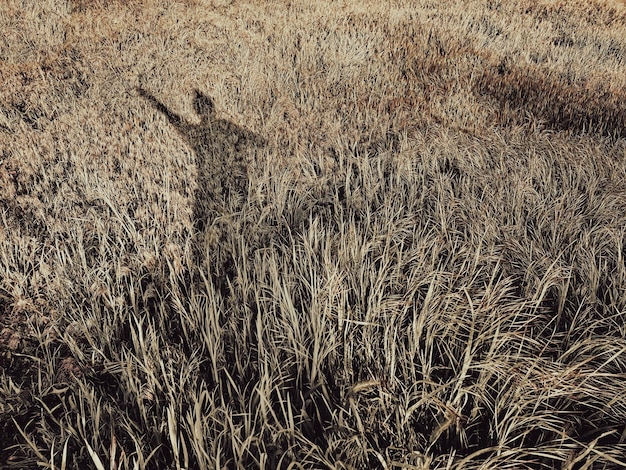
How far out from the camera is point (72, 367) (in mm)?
1811

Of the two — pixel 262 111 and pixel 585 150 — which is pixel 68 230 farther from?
pixel 585 150

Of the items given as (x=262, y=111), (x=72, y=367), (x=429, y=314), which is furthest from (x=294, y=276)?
(x=262, y=111)

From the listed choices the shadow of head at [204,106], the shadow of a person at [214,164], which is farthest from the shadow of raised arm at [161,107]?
the shadow of head at [204,106]

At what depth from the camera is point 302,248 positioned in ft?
8.09

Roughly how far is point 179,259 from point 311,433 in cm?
116

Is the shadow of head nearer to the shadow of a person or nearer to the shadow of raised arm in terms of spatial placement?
the shadow of a person

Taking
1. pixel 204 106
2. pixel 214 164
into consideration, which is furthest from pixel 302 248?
pixel 204 106

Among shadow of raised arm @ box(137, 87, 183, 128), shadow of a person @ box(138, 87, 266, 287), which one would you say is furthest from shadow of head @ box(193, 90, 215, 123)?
shadow of raised arm @ box(137, 87, 183, 128)

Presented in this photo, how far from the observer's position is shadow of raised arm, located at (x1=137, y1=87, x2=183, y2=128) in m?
4.02

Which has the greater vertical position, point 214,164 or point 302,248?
point 214,164

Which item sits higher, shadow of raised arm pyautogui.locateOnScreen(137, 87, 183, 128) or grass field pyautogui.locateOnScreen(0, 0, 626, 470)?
shadow of raised arm pyautogui.locateOnScreen(137, 87, 183, 128)

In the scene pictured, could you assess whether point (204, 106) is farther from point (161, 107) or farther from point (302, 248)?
point (302, 248)

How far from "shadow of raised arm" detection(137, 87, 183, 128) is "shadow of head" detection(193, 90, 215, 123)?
0.69ft

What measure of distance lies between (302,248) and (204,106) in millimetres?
2407
